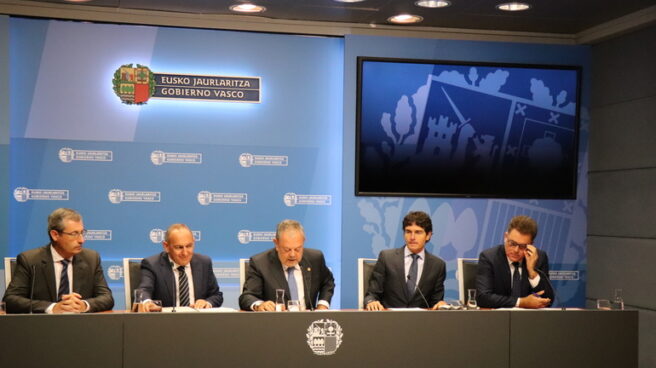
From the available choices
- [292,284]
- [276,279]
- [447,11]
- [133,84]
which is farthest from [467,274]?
[133,84]

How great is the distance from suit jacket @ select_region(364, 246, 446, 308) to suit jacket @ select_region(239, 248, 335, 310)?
29cm

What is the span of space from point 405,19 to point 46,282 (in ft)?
11.3

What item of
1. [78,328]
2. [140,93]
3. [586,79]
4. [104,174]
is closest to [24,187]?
[104,174]

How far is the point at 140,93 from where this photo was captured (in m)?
6.36

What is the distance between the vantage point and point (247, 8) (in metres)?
6.16

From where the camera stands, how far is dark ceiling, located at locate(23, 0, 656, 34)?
5.91 meters

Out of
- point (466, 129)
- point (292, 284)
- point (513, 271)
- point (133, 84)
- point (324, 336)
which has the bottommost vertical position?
point (324, 336)

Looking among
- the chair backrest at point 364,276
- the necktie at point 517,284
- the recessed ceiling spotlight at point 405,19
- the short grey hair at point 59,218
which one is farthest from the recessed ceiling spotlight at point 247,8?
the necktie at point 517,284

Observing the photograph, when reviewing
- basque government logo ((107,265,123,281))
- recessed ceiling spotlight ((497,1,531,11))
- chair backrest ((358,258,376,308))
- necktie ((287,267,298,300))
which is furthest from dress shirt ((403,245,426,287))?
basque government logo ((107,265,123,281))

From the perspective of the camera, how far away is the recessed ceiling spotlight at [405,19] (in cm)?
636

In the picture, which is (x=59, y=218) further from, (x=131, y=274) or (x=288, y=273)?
(x=288, y=273)

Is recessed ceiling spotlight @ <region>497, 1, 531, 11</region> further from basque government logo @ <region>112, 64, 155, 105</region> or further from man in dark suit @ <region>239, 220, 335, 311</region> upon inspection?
basque government logo @ <region>112, 64, 155, 105</region>

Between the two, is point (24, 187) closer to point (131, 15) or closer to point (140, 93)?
point (140, 93)

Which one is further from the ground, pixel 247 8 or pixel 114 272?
pixel 247 8
